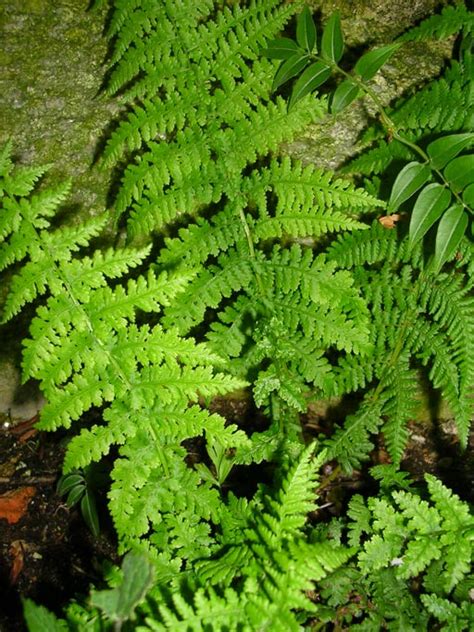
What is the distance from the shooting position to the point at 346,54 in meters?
2.87

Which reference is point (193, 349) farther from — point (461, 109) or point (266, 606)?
point (461, 109)

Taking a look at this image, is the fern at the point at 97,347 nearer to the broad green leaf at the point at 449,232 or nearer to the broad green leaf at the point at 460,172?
the broad green leaf at the point at 449,232

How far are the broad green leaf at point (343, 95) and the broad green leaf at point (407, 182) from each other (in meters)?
0.33

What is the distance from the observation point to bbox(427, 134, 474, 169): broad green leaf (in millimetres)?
1888

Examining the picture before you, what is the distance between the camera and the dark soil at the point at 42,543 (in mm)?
2740

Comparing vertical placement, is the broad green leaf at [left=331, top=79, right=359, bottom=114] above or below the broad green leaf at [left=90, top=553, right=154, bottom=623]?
above

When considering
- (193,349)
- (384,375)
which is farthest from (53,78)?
(384,375)

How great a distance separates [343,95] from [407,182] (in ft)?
1.29

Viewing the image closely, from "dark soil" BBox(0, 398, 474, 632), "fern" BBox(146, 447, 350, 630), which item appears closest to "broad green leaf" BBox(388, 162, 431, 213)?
"fern" BBox(146, 447, 350, 630)

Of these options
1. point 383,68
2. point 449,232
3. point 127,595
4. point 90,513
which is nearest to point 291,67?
point 449,232

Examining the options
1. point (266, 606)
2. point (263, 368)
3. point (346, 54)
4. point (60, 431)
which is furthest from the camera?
point (60, 431)

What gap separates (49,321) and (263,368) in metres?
1.07

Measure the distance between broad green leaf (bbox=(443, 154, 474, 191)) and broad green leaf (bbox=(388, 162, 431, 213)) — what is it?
0.24 ft

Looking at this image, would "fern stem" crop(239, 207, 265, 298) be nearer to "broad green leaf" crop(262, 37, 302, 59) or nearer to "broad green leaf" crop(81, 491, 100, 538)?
"broad green leaf" crop(262, 37, 302, 59)
